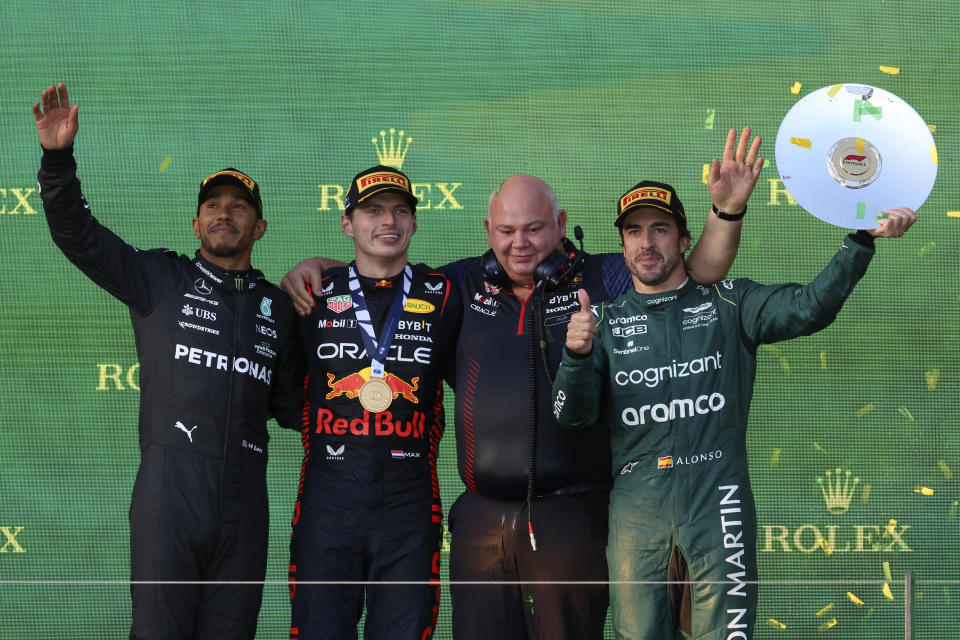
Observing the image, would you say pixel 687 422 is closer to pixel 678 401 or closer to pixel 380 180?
pixel 678 401

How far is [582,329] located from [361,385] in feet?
1.95

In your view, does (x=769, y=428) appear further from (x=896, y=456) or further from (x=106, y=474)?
(x=106, y=474)

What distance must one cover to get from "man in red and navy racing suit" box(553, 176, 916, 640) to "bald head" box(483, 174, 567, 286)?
24 centimetres

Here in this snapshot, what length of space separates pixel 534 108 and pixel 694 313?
5.99ft

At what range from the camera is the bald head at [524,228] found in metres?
2.80

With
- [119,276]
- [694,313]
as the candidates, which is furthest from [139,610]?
[694,313]

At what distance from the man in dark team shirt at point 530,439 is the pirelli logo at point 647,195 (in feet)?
0.34

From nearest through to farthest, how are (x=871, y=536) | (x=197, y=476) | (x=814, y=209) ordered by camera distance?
1. (x=814, y=209)
2. (x=197, y=476)
3. (x=871, y=536)

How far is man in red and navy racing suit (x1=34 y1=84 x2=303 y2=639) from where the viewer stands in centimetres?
263

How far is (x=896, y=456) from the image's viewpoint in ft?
13.3

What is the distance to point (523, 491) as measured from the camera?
267 centimetres

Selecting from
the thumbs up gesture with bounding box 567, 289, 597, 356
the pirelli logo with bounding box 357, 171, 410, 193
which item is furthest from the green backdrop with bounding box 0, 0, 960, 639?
the thumbs up gesture with bounding box 567, 289, 597, 356

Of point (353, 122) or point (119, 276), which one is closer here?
point (119, 276)

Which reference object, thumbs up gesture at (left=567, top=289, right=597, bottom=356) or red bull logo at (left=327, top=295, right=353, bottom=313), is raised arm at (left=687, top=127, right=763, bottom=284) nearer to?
thumbs up gesture at (left=567, top=289, right=597, bottom=356)
